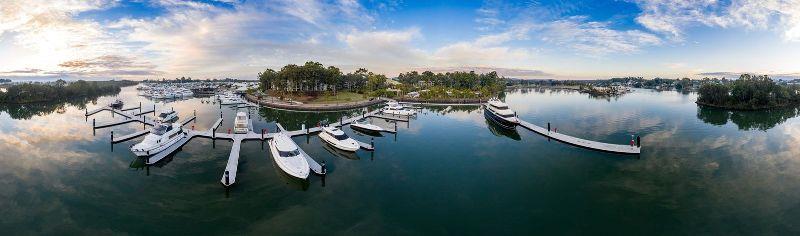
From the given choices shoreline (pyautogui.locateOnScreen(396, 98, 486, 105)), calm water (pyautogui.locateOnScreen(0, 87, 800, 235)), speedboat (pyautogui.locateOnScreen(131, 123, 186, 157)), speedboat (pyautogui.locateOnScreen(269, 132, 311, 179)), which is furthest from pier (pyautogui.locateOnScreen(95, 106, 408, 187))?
shoreline (pyautogui.locateOnScreen(396, 98, 486, 105))

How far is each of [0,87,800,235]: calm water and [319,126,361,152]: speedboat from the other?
851 mm

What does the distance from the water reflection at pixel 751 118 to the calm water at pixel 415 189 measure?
1654 centimetres

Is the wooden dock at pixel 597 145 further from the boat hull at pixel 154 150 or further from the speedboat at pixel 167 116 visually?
the speedboat at pixel 167 116

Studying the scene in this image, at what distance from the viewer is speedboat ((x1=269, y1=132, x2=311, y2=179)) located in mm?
21031

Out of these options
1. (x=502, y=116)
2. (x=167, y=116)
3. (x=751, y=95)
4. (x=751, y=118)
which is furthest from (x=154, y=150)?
(x=751, y=95)

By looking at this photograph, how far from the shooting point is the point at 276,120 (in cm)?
4938

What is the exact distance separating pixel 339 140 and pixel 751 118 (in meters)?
65.9

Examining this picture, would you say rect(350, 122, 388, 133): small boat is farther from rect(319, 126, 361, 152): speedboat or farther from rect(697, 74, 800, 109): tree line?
rect(697, 74, 800, 109): tree line

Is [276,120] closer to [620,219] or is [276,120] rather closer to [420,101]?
[420,101]

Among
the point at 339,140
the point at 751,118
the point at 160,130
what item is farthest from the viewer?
the point at 751,118

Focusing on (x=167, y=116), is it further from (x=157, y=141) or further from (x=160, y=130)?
(x=157, y=141)

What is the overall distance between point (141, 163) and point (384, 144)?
18564mm

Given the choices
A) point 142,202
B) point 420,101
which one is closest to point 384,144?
point 142,202

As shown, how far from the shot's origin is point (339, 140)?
29.4 meters
